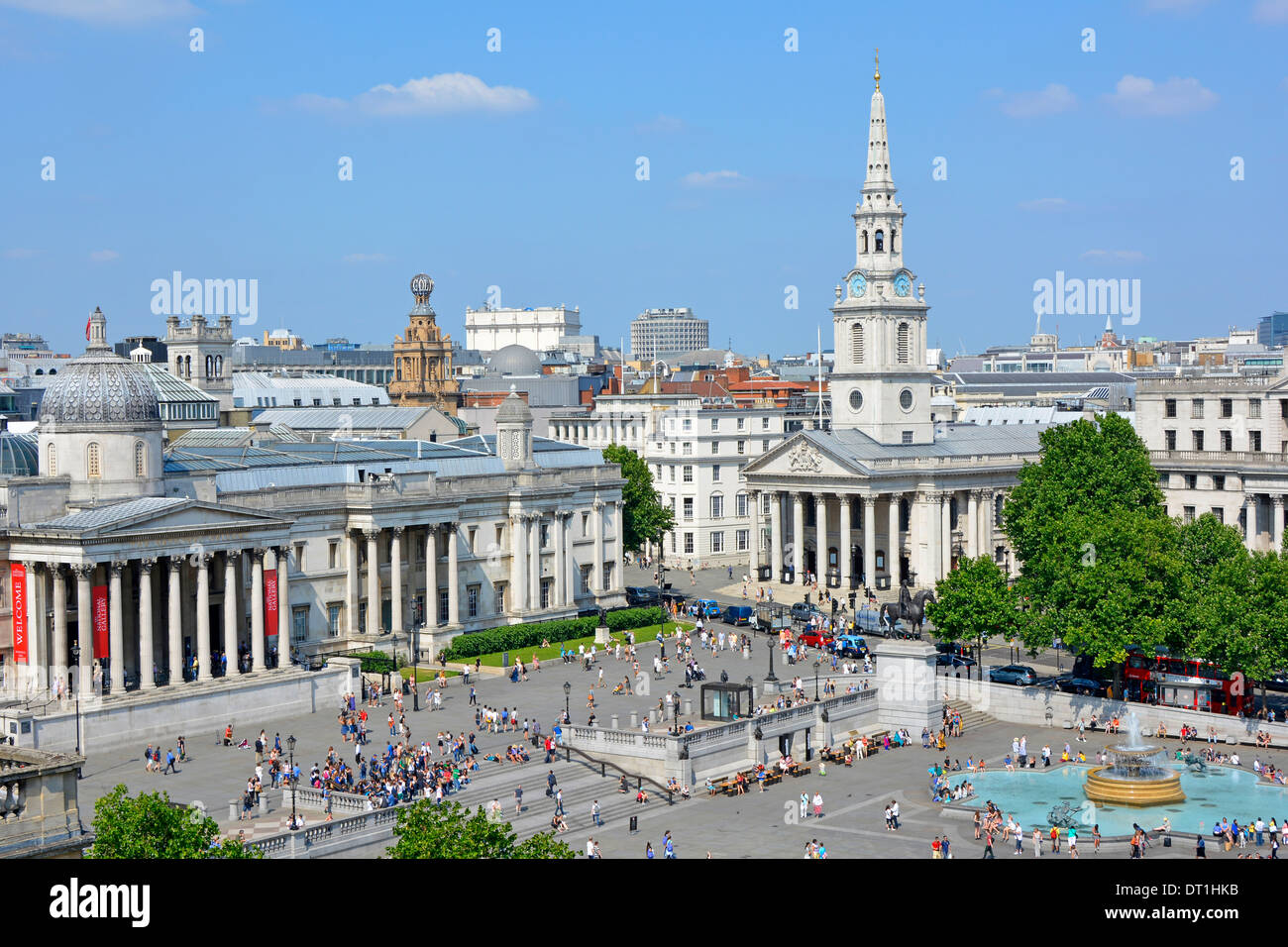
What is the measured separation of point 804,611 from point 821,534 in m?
15.4

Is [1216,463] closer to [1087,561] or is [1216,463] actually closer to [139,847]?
[1087,561]

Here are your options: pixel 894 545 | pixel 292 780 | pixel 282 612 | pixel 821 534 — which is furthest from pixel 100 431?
pixel 894 545

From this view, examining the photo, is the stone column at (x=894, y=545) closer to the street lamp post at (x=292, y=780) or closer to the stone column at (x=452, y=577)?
the stone column at (x=452, y=577)

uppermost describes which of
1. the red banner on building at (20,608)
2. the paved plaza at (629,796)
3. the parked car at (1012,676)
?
the red banner on building at (20,608)

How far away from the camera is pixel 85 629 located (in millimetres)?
83625

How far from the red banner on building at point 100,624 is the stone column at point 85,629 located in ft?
0.76

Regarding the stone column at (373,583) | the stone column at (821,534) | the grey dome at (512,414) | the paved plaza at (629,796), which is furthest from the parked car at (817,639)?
the stone column at (373,583)

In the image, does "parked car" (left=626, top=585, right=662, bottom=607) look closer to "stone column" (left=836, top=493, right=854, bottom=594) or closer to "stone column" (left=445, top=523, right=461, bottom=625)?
"stone column" (left=836, top=493, right=854, bottom=594)

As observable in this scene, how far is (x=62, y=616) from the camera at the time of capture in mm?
84625

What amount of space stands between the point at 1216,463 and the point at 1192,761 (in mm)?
51806

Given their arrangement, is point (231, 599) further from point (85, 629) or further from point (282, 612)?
point (85, 629)

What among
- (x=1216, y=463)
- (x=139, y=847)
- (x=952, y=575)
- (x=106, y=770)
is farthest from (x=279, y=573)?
(x=1216, y=463)

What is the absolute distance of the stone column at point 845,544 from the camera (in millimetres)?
136000

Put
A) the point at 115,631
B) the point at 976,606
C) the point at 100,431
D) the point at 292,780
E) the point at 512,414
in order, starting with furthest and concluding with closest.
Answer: the point at 512,414, the point at 976,606, the point at 100,431, the point at 115,631, the point at 292,780
